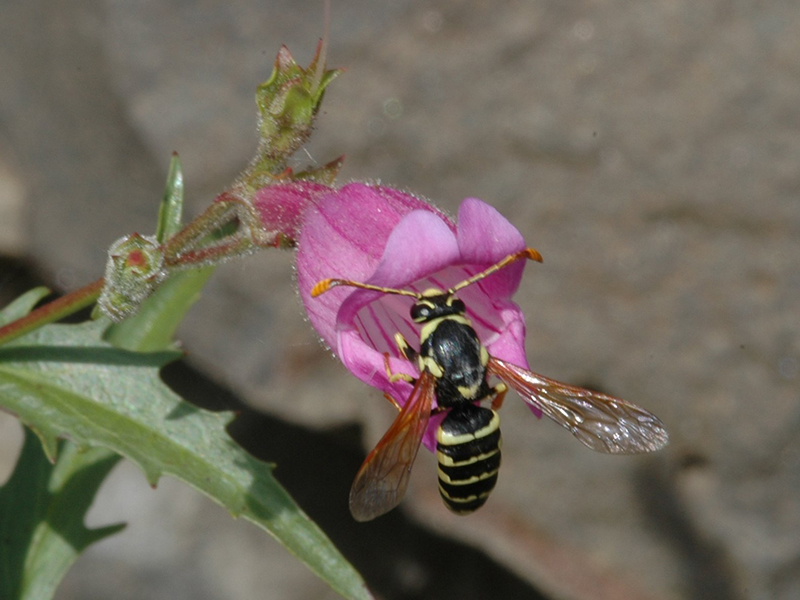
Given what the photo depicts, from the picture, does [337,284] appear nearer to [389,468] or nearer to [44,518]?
[389,468]

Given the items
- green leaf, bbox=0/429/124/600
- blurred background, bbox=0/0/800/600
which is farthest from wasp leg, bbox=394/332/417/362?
blurred background, bbox=0/0/800/600

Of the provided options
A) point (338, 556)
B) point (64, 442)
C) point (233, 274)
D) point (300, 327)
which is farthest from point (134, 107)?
point (338, 556)

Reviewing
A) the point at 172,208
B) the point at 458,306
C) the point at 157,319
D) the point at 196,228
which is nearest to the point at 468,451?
the point at 458,306

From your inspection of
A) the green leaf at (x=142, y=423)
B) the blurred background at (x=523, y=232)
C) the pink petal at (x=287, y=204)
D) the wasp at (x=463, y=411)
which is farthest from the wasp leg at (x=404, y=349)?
the blurred background at (x=523, y=232)

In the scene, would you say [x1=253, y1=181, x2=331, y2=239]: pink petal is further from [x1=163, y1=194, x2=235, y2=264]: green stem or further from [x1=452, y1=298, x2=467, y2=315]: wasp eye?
[x1=452, y1=298, x2=467, y2=315]: wasp eye

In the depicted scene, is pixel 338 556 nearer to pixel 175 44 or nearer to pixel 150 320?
pixel 150 320
